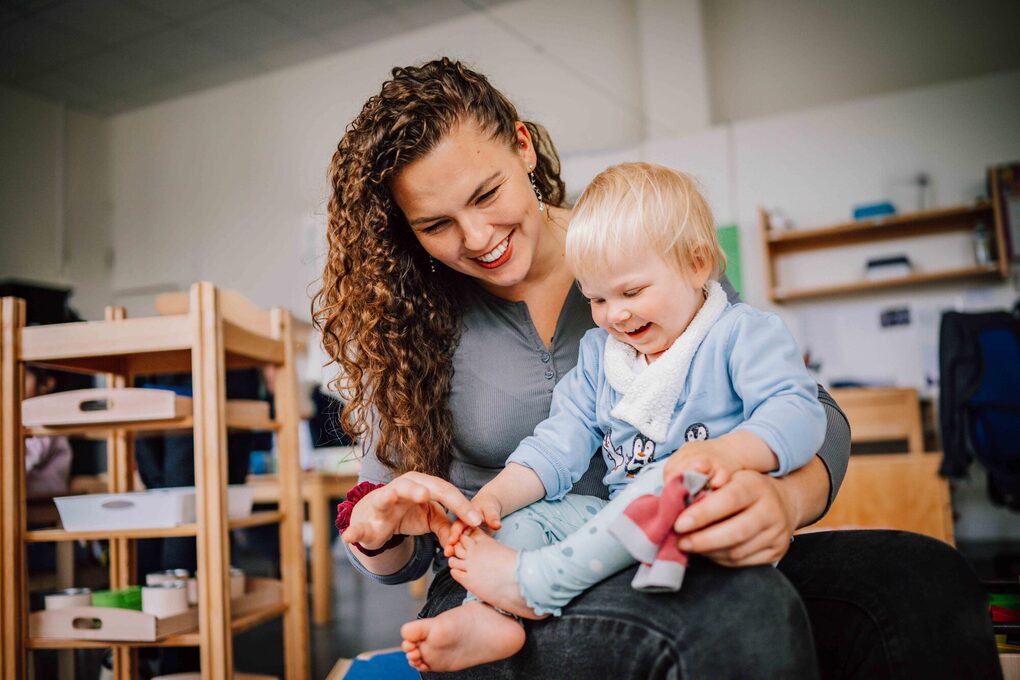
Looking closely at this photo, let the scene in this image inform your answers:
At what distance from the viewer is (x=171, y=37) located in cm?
560

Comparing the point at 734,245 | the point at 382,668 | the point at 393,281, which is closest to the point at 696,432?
the point at 393,281

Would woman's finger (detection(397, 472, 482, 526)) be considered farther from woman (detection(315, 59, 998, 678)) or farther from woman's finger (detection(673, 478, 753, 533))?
woman's finger (detection(673, 478, 753, 533))

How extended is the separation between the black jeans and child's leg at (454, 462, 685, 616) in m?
0.02

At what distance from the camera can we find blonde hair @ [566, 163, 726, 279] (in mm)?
1059

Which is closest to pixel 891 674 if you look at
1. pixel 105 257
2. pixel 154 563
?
pixel 154 563

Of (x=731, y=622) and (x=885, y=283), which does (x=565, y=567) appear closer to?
(x=731, y=622)

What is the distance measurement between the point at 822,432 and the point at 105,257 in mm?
6921

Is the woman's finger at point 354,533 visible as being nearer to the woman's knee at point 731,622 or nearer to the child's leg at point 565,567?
the child's leg at point 565,567

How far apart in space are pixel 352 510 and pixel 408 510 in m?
0.07

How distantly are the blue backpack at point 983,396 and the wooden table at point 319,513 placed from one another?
98.1 inches

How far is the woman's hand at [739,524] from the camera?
2.43 feet

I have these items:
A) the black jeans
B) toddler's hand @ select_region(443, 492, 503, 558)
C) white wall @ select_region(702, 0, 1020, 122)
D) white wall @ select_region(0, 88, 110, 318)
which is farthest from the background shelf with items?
white wall @ select_region(0, 88, 110, 318)

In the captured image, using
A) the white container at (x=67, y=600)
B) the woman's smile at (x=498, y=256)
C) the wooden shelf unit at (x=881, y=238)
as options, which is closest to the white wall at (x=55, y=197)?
the white container at (x=67, y=600)

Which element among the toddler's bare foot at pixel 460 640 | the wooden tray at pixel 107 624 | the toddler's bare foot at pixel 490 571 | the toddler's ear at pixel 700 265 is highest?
Answer: the toddler's ear at pixel 700 265
